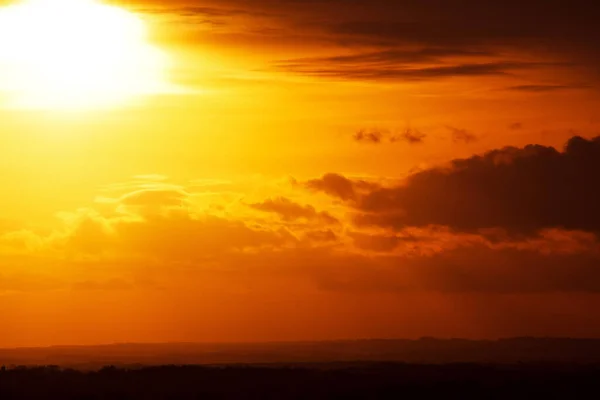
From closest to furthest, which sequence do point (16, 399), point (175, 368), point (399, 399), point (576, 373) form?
1. point (16, 399)
2. point (399, 399)
3. point (175, 368)
4. point (576, 373)

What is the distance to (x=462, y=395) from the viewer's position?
80.0 meters

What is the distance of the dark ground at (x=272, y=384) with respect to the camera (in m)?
76.2

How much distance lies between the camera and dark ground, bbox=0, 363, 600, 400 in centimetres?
7625

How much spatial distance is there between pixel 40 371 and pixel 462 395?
2469cm

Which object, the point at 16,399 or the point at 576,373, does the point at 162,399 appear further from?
the point at 576,373

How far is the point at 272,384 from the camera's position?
8325cm

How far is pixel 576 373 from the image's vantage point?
9788 cm

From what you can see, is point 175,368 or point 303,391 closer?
point 303,391

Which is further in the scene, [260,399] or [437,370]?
[437,370]

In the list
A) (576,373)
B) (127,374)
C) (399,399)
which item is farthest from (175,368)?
(576,373)

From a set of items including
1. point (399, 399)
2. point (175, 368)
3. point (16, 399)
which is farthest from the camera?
point (175, 368)

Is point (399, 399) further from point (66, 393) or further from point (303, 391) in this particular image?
point (66, 393)

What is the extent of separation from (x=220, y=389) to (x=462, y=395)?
13.6m

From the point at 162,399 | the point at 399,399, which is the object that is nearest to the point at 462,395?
the point at 399,399
